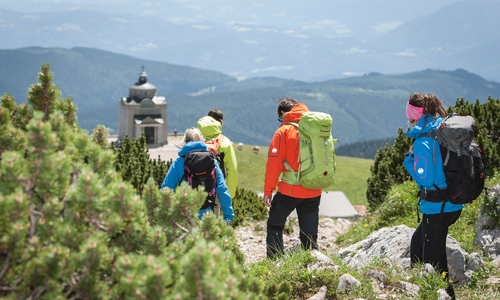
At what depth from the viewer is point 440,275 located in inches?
163

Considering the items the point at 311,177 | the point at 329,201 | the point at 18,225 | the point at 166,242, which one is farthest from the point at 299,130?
the point at 329,201

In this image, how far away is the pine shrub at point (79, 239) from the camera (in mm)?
1706

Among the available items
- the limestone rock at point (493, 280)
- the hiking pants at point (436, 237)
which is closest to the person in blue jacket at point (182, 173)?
the hiking pants at point (436, 237)

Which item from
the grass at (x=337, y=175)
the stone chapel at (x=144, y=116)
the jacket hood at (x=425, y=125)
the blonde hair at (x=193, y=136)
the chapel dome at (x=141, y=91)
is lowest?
the grass at (x=337, y=175)

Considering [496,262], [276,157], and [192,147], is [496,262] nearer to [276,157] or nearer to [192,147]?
[276,157]

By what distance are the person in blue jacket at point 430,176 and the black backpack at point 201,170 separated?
221cm

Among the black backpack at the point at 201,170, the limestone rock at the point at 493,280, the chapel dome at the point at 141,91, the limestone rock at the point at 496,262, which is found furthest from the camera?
the chapel dome at the point at 141,91

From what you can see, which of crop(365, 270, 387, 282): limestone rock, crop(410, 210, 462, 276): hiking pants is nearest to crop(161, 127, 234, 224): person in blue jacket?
crop(365, 270, 387, 282): limestone rock

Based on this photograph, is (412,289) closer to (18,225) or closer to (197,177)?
(197,177)

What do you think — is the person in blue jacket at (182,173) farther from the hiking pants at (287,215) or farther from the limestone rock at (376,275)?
the limestone rock at (376,275)

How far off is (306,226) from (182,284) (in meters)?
3.91

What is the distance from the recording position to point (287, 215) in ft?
17.9

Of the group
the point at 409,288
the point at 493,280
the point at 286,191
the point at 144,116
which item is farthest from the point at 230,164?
the point at 144,116

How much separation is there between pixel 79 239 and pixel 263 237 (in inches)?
293
